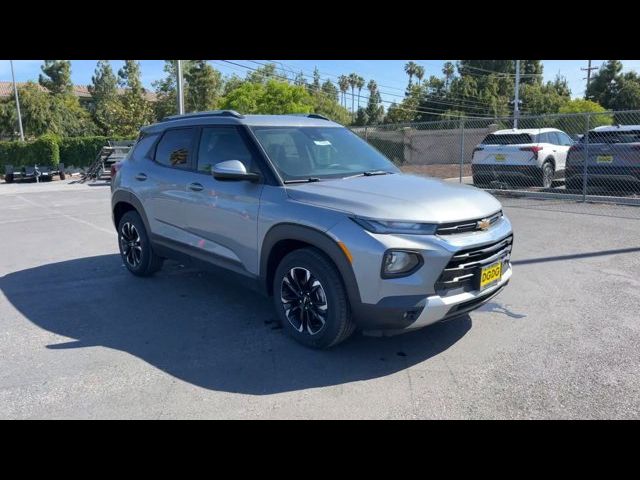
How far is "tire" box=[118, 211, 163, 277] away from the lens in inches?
234

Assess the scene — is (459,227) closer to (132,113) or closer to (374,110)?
(132,113)

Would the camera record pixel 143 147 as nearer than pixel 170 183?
No

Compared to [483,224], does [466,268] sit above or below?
below

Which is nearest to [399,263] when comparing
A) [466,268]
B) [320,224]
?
[466,268]

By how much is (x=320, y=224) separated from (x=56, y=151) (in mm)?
28736

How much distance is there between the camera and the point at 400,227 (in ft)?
11.5

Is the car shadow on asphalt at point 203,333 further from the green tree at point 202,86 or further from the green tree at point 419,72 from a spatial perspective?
the green tree at point 419,72

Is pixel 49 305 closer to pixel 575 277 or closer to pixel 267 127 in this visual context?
pixel 267 127

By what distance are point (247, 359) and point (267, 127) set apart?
2126mm

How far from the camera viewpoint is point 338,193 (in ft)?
12.9

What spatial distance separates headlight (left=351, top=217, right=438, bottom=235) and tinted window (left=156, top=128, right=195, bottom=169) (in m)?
2.46

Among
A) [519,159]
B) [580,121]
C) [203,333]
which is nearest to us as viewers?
[203,333]
